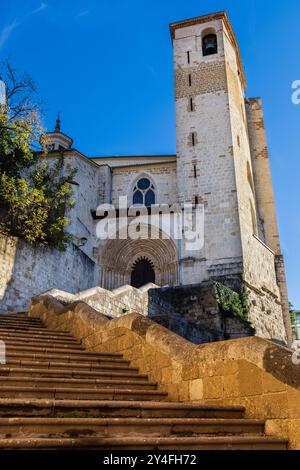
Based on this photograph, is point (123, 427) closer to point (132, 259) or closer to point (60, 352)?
point (60, 352)

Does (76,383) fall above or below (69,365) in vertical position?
below

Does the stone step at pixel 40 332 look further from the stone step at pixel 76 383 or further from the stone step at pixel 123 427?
the stone step at pixel 123 427

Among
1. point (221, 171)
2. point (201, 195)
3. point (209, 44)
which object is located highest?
point (209, 44)

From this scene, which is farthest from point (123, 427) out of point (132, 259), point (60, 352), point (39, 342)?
point (132, 259)

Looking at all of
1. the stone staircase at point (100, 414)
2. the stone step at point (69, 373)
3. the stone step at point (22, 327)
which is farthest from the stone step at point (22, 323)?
the stone step at point (69, 373)

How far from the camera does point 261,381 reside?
4.43 metres

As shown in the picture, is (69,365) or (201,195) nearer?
(69,365)

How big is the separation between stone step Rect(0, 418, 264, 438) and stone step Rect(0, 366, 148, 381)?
4.90 feet

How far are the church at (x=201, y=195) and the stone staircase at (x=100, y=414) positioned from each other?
39.8 ft

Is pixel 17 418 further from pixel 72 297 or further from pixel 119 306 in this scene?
pixel 119 306

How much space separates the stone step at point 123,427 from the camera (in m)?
3.57

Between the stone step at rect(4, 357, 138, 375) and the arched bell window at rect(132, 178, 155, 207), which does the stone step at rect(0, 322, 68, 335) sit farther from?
the arched bell window at rect(132, 178, 155, 207)

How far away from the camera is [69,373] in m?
5.59

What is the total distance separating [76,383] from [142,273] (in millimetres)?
17739
